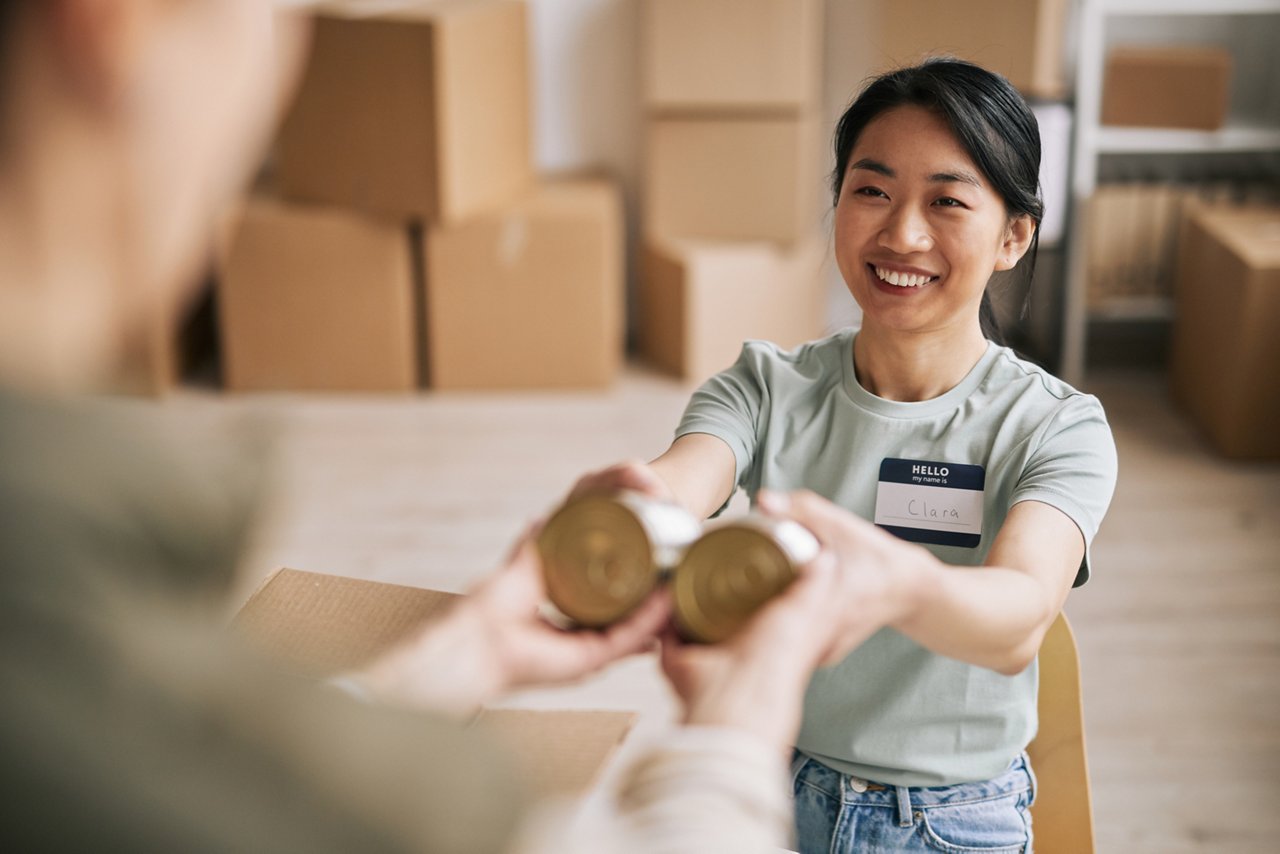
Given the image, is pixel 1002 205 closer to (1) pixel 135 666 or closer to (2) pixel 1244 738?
(1) pixel 135 666

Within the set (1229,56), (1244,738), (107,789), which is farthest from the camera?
(1229,56)

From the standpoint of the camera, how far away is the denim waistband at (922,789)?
128 cm

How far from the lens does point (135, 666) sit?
501 millimetres

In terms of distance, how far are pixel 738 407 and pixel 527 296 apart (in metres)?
2.52

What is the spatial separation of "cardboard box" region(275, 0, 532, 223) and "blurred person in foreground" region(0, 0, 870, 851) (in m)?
3.04

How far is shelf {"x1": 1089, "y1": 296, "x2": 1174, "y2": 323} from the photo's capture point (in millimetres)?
3971

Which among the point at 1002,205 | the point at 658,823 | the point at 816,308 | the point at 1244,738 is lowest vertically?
the point at 1244,738

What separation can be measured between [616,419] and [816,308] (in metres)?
0.82

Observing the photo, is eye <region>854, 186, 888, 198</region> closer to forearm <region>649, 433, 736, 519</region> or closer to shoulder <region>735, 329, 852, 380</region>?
shoulder <region>735, 329, 852, 380</region>

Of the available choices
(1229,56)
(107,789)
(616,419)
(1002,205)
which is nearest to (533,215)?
(616,419)

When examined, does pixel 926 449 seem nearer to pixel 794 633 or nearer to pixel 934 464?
pixel 934 464

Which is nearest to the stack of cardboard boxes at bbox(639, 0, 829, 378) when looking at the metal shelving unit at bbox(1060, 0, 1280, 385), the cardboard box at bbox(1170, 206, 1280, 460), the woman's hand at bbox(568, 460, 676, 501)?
→ the metal shelving unit at bbox(1060, 0, 1280, 385)

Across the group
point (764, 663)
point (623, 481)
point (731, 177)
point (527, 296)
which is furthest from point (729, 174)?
point (764, 663)

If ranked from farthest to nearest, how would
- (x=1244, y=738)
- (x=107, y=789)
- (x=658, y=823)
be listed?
(x=1244, y=738)
(x=658, y=823)
(x=107, y=789)
